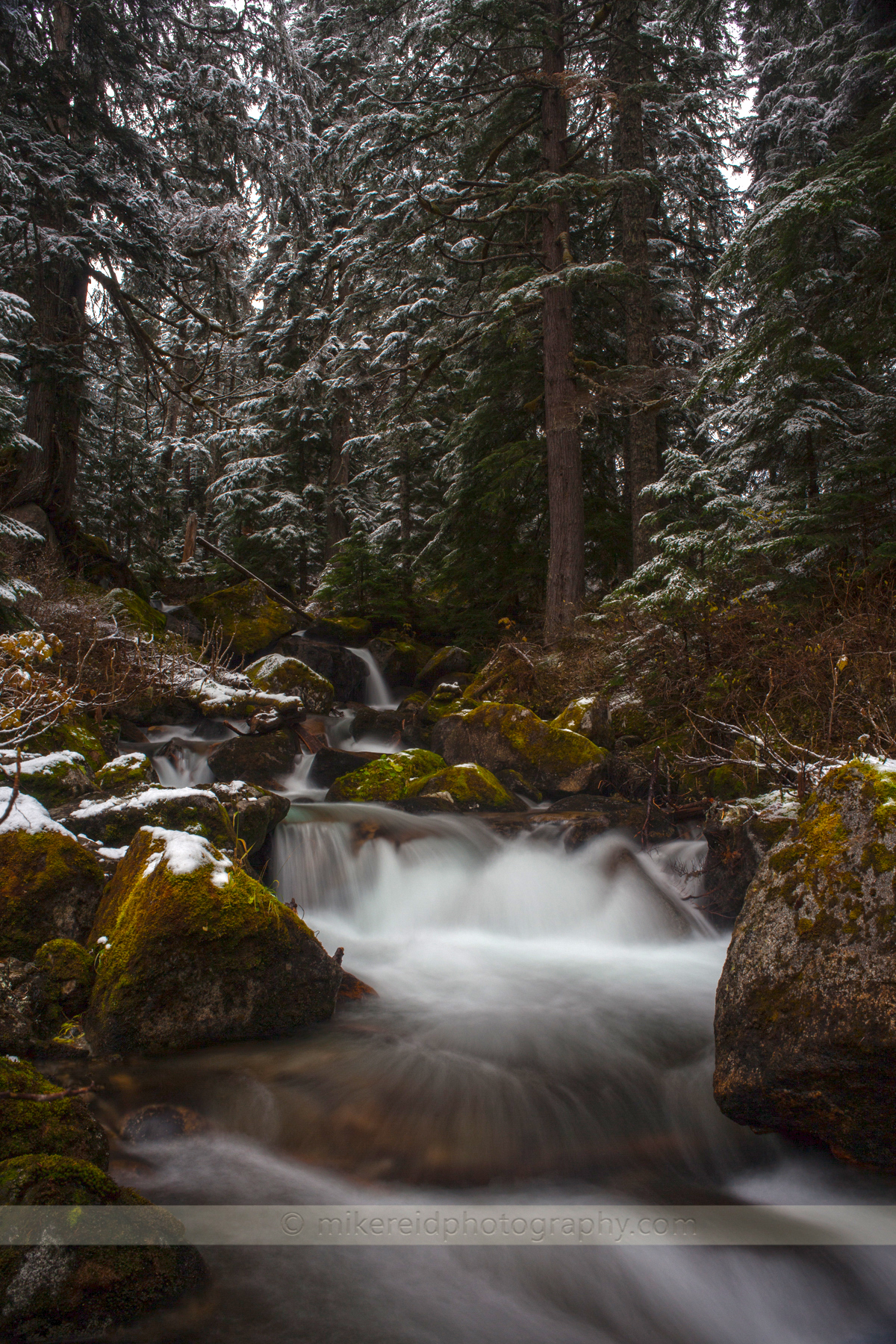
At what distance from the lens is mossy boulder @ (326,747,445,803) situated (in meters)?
8.70

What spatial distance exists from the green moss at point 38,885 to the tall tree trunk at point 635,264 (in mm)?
9749

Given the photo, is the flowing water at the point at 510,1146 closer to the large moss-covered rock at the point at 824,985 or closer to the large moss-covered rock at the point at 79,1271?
the large moss-covered rock at the point at 79,1271

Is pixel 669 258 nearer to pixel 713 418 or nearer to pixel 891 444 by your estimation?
pixel 713 418

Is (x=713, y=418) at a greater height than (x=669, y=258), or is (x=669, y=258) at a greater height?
(x=669, y=258)

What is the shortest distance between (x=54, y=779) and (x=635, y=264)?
40.3ft

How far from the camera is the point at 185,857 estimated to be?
411 centimetres

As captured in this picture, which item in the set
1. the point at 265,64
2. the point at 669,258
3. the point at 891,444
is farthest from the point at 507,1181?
the point at 265,64

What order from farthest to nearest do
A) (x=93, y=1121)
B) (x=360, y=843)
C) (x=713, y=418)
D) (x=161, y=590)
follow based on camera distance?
(x=161, y=590) → (x=713, y=418) → (x=360, y=843) → (x=93, y=1121)

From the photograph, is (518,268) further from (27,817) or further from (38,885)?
(38,885)

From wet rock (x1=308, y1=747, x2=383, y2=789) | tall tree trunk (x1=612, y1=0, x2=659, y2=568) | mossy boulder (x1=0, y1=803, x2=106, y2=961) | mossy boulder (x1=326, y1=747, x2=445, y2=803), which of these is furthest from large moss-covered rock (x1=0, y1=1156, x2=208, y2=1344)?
tall tree trunk (x1=612, y1=0, x2=659, y2=568)

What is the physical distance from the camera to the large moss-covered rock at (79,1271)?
1.97 metres

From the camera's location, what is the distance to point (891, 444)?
24.8ft

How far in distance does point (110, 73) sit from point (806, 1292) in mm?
17614

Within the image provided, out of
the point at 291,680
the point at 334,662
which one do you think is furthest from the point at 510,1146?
the point at 334,662
